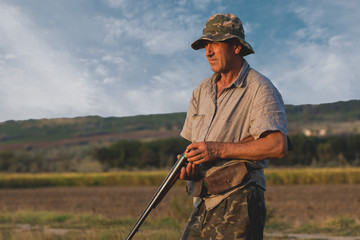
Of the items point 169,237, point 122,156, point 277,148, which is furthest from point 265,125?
point 122,156

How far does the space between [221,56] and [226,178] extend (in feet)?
2.35

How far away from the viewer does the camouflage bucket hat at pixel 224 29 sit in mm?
2484

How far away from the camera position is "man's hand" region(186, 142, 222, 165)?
2.30 metres

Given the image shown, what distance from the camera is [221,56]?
2.52m

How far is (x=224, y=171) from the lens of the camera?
7.82 feet

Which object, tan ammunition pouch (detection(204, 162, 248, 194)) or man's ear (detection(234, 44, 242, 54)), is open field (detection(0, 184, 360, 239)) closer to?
tan ammunition pouch (detection(204, 162, 248, 194))

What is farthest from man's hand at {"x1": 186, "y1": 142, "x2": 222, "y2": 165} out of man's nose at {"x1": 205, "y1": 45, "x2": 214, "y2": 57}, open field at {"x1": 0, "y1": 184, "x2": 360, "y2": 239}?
open field at {"x1": 0, "y1": 184, "x2": 360, "y2": 239}

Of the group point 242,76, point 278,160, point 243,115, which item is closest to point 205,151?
point 243,115

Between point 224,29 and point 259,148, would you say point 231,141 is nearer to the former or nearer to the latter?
point 259,148

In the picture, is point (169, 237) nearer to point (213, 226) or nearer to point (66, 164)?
point (213, 226)

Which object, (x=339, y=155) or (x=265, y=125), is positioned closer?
(x=265, y=125)

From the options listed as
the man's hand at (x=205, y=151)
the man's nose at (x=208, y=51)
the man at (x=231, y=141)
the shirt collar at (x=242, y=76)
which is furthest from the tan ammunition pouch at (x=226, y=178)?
the man's nose at (x=208, y=51)

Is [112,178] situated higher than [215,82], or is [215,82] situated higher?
[215,82]

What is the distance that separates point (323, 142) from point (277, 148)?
45.2 metres
